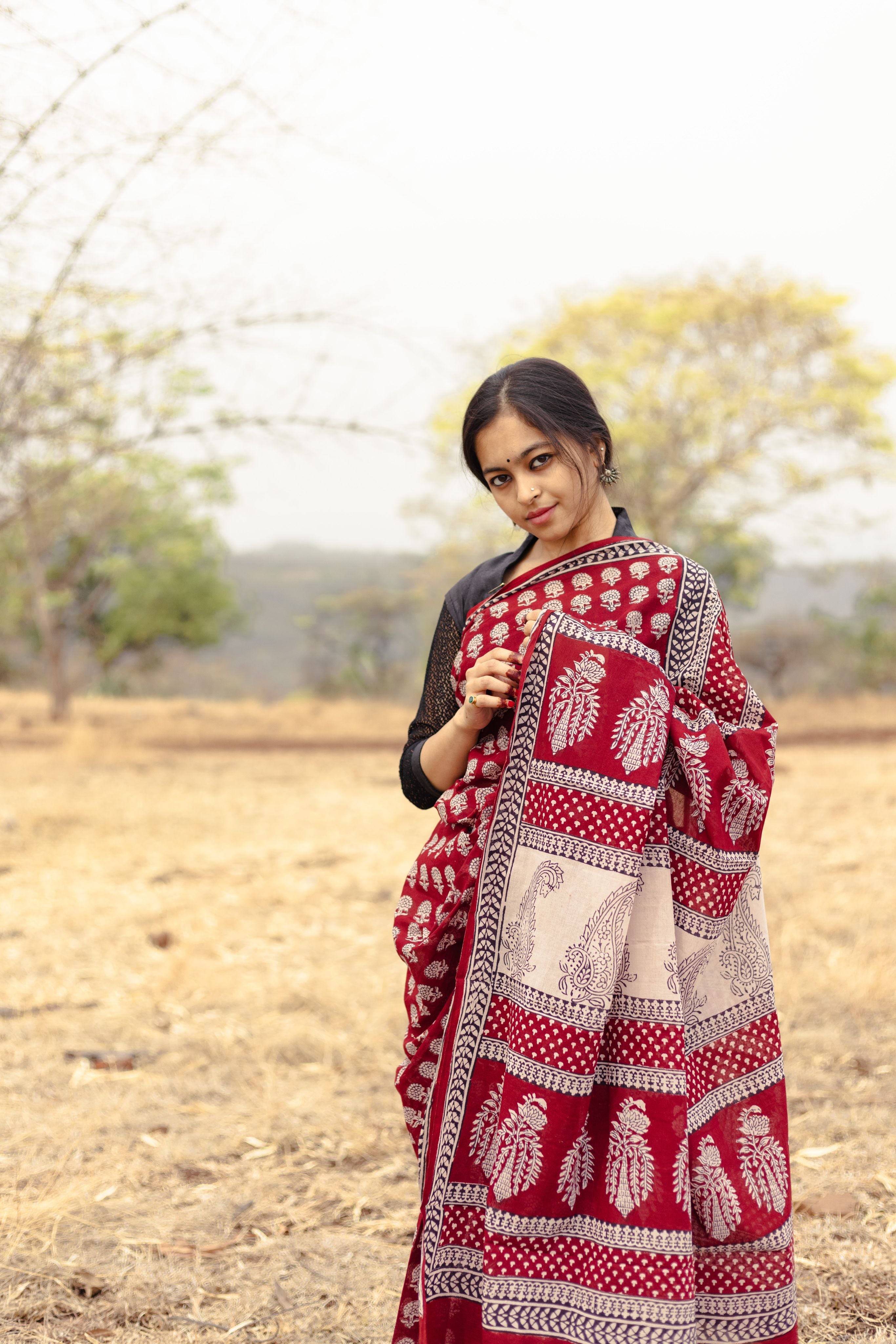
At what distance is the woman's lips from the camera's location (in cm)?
164

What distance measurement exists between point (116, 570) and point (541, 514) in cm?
1770

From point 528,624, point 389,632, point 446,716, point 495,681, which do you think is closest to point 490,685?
point 495,681

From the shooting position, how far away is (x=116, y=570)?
60.0 ft

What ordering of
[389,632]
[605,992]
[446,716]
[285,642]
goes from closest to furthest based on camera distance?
[605,992] < [446,716] < [389,632] < [285,642]

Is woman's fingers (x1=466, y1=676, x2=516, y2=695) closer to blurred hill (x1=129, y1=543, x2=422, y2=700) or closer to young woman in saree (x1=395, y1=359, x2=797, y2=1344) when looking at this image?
young woman in saree (x1=395, y1=359, x2=797, y2=1344)

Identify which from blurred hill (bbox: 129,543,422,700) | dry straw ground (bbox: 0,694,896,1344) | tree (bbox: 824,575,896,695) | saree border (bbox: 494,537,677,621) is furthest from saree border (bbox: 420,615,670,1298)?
blurred hill (bbox: 129,543,422,700)

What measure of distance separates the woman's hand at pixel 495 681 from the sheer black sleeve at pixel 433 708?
0.65 ft

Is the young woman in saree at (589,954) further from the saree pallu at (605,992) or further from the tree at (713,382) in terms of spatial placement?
the tree at (713,382)

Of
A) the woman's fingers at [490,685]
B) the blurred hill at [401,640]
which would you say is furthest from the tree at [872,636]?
the woman's fingers at [490,685]

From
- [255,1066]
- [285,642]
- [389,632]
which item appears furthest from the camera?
[285,642]

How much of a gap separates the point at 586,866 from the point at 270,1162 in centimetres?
192

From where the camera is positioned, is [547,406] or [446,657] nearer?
[547,406]

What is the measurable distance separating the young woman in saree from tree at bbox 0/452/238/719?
11.3 metres

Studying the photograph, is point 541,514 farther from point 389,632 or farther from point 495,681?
point 389,632
